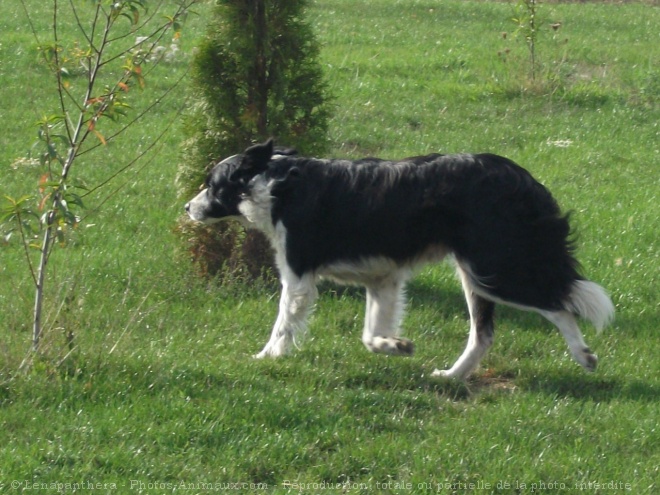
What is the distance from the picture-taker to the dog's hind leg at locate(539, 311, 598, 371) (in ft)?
20.6

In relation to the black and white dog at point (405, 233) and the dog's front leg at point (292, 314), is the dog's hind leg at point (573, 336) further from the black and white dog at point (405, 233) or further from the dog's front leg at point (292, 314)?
the dog's front leg at point (292, 314)

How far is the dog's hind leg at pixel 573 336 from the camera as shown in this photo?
6.27 meters

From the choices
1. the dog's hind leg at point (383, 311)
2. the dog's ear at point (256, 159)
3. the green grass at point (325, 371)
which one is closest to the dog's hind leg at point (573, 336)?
the green grass at point (325, 371)

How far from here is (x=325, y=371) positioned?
620cm

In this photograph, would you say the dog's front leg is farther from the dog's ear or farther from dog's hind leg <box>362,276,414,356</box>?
the dog's ear

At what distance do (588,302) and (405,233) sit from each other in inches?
47.7

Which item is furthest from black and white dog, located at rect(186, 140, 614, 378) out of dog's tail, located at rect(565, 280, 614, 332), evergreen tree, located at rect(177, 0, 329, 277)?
evergreen tree, located at rect(177, 0, 329, 277)

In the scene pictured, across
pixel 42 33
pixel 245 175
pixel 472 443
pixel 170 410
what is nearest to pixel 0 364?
pixel 170 410

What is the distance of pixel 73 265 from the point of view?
823cm

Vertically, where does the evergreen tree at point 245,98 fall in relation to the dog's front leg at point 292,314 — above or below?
above

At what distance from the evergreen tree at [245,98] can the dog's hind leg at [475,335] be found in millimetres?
2090

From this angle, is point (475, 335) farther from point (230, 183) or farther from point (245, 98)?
point (245, 98)

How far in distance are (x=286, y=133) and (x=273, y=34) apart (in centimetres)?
A: 78

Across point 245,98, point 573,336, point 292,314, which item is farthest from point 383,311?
point 245,98
